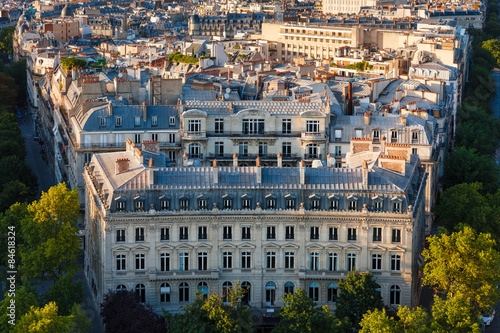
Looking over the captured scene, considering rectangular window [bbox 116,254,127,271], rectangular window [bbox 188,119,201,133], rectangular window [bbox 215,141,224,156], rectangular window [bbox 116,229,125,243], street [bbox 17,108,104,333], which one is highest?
rectangular window [bbox 188,119,201,133]

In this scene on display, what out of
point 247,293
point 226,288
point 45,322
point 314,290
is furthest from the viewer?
point 247,293

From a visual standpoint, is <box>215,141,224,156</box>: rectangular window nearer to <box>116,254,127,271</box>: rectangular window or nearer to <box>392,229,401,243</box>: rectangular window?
<box>116,254,127,271</box>: rectangular window

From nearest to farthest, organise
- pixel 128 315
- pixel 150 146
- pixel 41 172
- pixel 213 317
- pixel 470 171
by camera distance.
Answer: pixel 213 317 → pixel 128 315 → pixel 150 146 → pixel 470 171 → pixel 41 172

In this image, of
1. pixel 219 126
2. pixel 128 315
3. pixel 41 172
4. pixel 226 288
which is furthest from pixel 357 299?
pixel 41 172

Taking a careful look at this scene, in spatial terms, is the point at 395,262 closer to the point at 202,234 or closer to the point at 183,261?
the point at 202,234

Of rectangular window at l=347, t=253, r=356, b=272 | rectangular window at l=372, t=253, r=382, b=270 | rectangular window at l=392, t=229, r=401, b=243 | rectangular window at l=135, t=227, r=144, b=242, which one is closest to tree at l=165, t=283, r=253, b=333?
rectangular window at l=135, t=227, r=144, b=242

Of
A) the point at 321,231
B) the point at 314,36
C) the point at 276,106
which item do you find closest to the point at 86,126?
the point at 276,106

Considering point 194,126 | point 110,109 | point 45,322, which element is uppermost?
point 110,109
